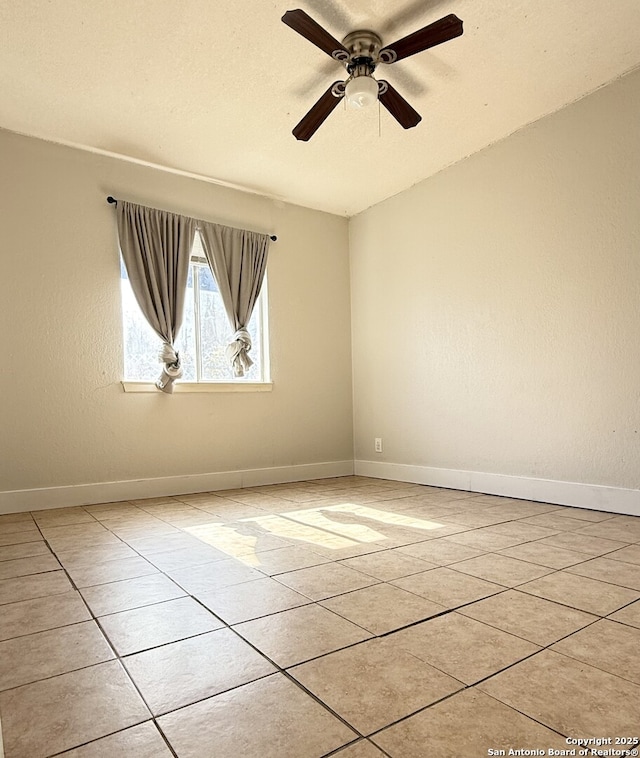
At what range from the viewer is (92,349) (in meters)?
3.69

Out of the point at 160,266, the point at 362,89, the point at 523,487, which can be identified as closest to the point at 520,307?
the point at 523,487

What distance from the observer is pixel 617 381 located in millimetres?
3023

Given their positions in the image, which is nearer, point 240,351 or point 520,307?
point 520,307

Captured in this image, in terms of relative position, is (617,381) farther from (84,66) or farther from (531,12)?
(84,66)

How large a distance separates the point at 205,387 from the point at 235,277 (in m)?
0.97

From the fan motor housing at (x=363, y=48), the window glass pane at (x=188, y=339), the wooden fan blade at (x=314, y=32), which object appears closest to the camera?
the wooden fan blade at (x=314, y=32)

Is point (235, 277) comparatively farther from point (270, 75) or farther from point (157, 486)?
point (157, 486)

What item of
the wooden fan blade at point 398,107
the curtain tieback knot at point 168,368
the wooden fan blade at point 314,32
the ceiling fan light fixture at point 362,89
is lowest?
the curtain tieback knot at point 168,368

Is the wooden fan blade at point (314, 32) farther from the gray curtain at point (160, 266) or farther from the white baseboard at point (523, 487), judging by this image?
the white baseboard at point (523, 487)

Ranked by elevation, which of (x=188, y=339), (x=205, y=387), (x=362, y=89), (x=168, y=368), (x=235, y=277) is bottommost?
→ (x=205, y=387)

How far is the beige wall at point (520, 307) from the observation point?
9.94 ft

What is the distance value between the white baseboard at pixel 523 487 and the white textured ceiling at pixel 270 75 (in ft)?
8.08

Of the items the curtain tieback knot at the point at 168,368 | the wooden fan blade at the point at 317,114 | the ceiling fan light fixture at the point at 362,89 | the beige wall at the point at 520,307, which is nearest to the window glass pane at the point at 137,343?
the curtain tieback knot at the point at 168,368

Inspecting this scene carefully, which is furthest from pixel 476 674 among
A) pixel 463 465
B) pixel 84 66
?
pixel 84 66
